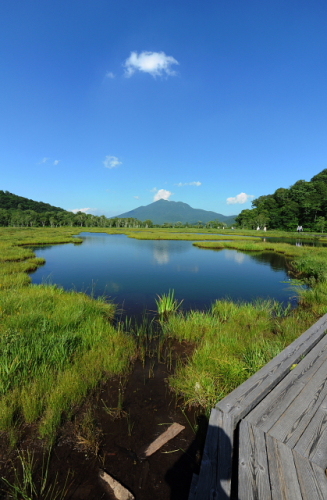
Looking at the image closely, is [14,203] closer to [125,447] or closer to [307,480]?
[125,447]

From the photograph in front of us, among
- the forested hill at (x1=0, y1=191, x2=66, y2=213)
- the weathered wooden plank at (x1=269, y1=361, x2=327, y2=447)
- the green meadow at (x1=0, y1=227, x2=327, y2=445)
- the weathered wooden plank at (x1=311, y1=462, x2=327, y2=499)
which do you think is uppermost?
the forested hill at (x1=0, y1=191, x2=66, y2=213)

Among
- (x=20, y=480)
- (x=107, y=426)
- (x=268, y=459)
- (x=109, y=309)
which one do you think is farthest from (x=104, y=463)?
(x=109, y=309)

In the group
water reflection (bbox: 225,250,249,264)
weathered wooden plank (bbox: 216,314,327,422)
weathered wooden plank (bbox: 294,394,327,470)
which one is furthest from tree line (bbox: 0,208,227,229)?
weathered wooden plank (bbox: 294,394,327,470)

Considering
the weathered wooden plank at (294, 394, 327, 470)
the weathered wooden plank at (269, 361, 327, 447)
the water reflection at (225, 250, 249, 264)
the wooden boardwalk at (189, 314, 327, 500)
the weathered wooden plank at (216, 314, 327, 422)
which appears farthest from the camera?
the water reflection at (225, 250, 249, 264)

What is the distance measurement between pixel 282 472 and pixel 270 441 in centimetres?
37

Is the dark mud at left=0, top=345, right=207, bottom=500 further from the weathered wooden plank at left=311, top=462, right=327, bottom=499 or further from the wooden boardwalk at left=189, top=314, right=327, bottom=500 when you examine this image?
the weathered wooden plank at left=311, top=462, right=327, bottom=499

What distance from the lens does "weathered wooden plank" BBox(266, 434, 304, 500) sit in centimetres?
215

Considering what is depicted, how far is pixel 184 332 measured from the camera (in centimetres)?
799

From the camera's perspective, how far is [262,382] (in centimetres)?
383

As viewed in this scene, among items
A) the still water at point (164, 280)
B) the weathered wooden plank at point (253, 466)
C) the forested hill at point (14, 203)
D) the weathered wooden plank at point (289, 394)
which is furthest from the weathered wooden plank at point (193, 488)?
the forested hill at point (14, 203)

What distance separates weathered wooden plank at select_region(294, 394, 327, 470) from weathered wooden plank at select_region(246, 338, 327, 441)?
0.68 feet

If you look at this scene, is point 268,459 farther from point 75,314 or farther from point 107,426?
point 75,314

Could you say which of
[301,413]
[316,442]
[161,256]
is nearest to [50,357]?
[301,413]

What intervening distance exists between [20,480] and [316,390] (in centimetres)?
466
